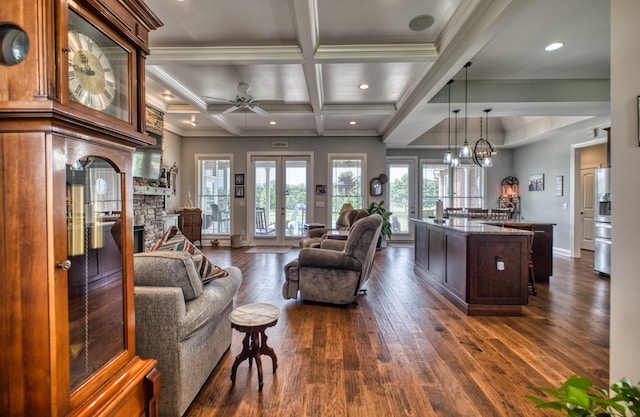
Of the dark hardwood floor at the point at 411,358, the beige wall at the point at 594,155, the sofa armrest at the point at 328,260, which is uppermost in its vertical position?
the beige wall at the point at 594,155

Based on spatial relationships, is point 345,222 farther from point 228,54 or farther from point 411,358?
point 411,358

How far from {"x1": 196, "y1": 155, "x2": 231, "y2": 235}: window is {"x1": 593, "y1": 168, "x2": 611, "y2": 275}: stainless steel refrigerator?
7.47 m

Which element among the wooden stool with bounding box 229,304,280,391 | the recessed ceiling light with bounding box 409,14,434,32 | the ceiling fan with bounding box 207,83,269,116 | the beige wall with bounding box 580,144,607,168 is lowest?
the wooden stool with bounding box 229,304,280,391

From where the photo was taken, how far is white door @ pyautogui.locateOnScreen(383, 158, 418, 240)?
8.48 metres

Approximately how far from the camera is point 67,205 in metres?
0.87

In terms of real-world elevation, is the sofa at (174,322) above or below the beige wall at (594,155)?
below

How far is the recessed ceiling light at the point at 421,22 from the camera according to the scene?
2.86m

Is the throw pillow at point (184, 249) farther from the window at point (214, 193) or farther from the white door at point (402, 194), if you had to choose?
the white door at point (402, 194)

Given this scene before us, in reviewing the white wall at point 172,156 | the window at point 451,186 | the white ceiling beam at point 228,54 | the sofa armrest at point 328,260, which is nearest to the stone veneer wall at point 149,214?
the white wall at point 172,156

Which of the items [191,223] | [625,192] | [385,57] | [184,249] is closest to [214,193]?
[191,223]

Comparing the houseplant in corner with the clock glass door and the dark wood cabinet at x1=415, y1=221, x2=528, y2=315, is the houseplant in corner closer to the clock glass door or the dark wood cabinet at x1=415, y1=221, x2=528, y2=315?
the dark wood cabinet at x1=415, y1=221, x2=528, y2=315

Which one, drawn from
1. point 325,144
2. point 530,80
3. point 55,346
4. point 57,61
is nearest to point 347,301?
point 55,346

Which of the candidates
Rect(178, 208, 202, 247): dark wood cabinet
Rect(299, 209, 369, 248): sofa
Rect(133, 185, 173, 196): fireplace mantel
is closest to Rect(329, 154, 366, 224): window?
Rect(299, 209, 369, 248): sofa

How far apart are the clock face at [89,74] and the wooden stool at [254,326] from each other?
141 cm
